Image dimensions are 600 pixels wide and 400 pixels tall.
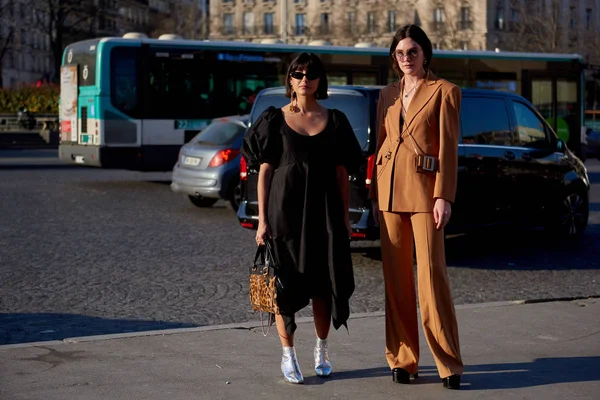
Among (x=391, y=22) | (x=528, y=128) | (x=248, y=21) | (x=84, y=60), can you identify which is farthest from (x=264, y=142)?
(x=248, y=21)

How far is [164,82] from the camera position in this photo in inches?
898

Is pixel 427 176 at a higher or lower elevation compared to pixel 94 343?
higher

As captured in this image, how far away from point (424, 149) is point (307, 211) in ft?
2.18

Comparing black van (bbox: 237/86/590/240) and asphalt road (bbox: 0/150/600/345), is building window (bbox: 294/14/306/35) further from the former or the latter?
black van (bbox: 237/86/590/240)

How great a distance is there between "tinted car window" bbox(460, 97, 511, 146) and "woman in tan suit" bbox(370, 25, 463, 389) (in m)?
5.45

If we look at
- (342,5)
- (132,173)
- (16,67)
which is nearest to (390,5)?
(342,5)

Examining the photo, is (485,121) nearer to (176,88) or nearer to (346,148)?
(346,148)

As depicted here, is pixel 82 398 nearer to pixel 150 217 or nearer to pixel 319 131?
pixel 319 131

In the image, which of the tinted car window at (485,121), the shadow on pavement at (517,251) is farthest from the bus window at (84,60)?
the tinted car window at (485,121)

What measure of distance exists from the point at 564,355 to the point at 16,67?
9748 cm

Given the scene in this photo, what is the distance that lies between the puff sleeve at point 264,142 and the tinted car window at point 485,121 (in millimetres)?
5530

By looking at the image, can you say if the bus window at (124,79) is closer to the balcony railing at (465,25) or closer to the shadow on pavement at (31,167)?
the shadow on pavement at (31,167)

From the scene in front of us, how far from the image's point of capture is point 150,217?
1605cm

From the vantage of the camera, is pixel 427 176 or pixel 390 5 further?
pixel 390 5
